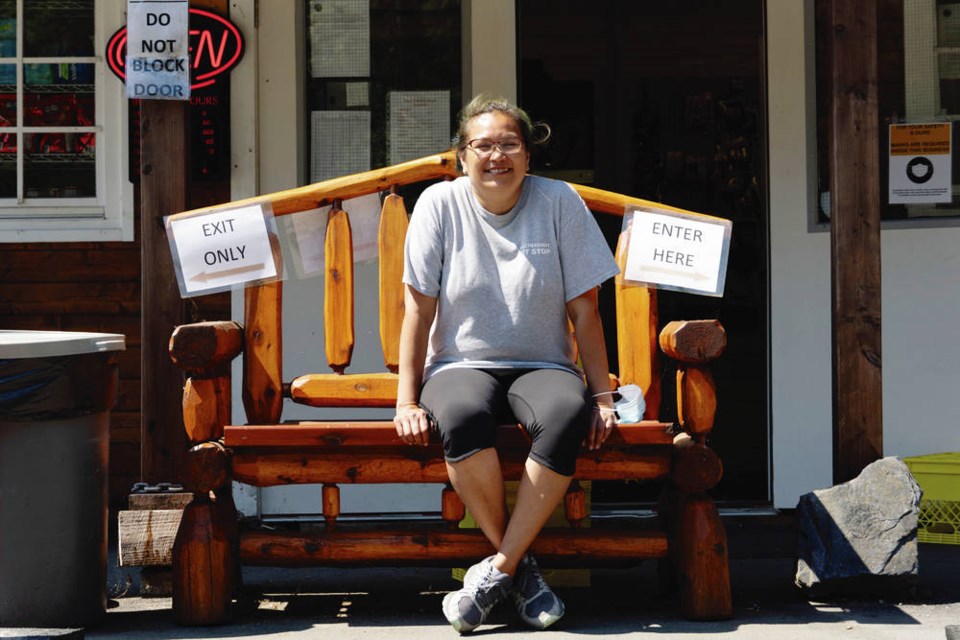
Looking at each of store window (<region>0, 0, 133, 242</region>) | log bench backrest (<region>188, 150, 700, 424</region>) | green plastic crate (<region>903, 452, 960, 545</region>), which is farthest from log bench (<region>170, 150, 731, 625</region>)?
store window (<region>0, 0, 133, 242</region>)

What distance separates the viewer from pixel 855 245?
4652mm

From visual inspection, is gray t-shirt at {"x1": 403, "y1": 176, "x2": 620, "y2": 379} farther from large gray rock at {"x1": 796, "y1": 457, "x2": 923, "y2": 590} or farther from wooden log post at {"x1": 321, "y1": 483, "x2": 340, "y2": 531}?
large gray rock at {"x1": 796, "y1": 457, "x2": 923, "y2": 590}

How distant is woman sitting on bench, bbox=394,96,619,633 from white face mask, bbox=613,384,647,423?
14 cm

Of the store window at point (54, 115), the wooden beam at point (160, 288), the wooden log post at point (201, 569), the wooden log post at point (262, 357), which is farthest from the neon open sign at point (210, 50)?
the wooden log post at point (201, 569)

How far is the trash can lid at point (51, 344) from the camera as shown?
3.95 meters

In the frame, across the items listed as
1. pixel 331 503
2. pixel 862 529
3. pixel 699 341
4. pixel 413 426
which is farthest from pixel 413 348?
pixel 862 529

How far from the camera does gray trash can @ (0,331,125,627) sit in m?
3.98

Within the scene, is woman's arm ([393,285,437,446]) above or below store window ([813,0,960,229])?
below

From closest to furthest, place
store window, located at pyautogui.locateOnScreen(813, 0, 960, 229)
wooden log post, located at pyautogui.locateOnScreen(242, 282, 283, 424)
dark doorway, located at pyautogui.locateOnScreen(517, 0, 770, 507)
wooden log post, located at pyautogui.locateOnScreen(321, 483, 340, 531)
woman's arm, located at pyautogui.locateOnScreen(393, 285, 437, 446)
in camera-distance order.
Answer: woman's arm, located at pyautogui.locateOnScreen(393, 285, 437, 446) < wooden log post, located at pyautogui.locateOnScreen(321, 483, 340, 531) < wooden log post, located at pyautogui.locateOnScreen(242, 282, 283, 424) < store window, located at pyautogui.locateOnScreen(813, 0, 960, 229) < dark doorway, located at pyautogui.locateOnScreen(517, 0, 770, 507)

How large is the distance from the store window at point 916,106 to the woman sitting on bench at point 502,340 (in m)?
2.35

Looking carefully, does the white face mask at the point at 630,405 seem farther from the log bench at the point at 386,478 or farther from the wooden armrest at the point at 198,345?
the wooden armrest at the point at 198,345

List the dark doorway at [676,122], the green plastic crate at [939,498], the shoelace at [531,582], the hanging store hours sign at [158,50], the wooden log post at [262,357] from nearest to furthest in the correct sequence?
the shoelace at [531,582], the wooden log post at [262,357], the hanging store hours sign at [158,50], the green plastic crate at [939,498], the dark doorway at [676,122]

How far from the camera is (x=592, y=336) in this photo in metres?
4.17

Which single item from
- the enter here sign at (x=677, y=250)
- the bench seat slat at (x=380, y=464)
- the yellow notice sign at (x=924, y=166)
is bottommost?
the bench seat slat at (x=380, y=464)
